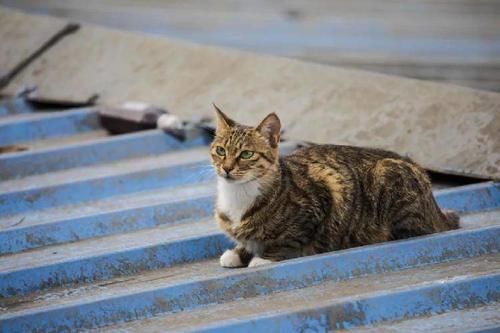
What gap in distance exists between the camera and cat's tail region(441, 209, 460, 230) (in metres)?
4.54

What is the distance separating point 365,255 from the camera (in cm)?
423

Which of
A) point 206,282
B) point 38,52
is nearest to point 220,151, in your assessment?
point 206,282

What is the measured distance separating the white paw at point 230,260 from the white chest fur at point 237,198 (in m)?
0.18

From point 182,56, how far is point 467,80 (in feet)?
9.64

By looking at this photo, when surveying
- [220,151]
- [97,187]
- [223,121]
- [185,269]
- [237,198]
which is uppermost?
[223,121]

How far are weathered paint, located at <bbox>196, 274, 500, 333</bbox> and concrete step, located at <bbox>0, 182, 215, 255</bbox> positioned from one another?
1465 millimetres

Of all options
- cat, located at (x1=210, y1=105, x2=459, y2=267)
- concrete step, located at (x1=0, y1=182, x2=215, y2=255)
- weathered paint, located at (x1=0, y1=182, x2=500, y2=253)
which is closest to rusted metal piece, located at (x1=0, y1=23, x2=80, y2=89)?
concrete step, located at (x1=0, y1=182, x2=215, y2=255)

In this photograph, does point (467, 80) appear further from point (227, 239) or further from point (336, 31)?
point (227, 239)

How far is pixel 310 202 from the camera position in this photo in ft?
14.8

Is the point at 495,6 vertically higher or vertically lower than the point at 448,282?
higher

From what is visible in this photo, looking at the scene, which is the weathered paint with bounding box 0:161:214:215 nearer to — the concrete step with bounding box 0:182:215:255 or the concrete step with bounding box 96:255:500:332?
the concrete step with bounding box 0:182:215:255

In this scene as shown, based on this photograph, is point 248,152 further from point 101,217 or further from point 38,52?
point 38,52

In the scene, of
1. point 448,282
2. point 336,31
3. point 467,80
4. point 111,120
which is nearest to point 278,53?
point 336,31

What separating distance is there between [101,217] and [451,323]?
2.00 metres
